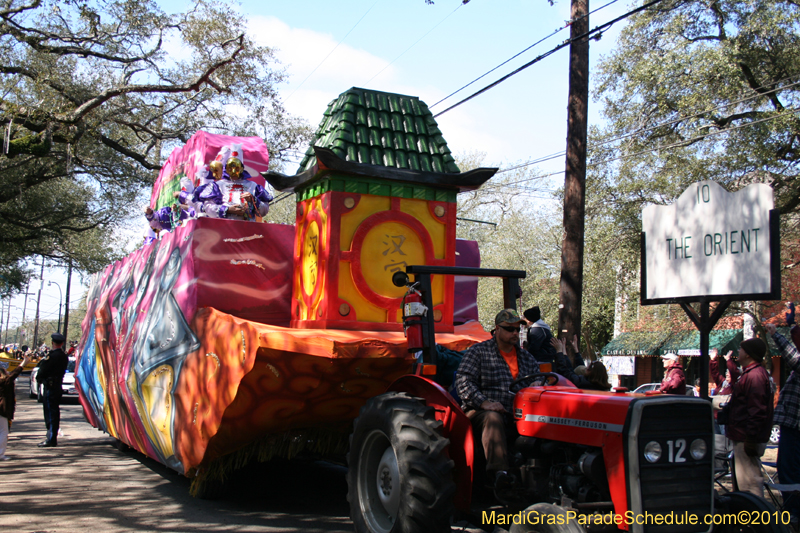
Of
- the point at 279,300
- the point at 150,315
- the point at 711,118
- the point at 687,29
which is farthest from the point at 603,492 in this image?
the point at 687,29

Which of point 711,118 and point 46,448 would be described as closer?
point 46,448

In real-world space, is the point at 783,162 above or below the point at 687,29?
below

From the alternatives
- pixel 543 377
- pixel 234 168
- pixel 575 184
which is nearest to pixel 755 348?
pixel 543 377

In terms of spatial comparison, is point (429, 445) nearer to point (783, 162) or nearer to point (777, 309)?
point (783, 162)

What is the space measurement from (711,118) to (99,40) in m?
15.1

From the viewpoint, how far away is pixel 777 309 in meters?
21.7

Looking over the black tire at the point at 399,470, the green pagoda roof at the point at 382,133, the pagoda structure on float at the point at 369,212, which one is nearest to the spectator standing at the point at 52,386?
the pagoda structure on float at the point at 369,212

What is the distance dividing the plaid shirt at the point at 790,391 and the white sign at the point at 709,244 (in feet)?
2.06

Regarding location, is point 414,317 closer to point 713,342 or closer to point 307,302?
point 307,302

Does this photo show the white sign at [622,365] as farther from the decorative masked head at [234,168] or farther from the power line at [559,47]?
the decorative masked head at [234,168]

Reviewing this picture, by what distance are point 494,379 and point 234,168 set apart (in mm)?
5333

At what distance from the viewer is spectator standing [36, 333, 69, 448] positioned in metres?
11.4

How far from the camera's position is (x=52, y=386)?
1166 centimetres

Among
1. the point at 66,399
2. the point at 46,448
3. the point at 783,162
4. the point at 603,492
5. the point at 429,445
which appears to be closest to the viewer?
the point at 603,492
